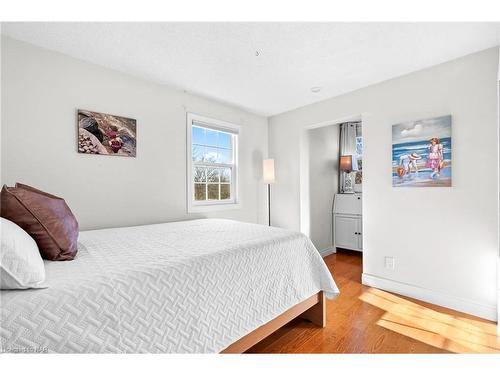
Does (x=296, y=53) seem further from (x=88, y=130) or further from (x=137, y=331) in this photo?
(x=137, y=331)

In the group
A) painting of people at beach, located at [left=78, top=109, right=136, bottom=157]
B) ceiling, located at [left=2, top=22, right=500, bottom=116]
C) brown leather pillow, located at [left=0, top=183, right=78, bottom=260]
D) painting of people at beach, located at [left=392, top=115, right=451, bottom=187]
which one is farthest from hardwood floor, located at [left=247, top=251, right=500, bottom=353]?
ceiling, located at [left=2, top=22, right=500, bottom=116]

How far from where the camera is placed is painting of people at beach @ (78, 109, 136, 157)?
2193mm

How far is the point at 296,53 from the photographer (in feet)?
6.86

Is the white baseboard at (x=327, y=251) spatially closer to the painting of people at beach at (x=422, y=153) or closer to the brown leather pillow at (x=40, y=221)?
the painting of people at beach at (x=422, y=153)

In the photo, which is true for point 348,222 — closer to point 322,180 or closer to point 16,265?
point 322,180

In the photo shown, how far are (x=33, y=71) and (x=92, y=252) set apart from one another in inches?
66.3

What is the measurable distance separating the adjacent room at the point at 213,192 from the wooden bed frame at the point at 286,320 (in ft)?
0.04

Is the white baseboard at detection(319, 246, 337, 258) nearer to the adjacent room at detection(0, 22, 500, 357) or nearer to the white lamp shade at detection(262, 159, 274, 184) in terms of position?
the adjacent room at detection(0, 22, 500, 357)

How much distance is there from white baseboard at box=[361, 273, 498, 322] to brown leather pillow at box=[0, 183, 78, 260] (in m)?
2.90

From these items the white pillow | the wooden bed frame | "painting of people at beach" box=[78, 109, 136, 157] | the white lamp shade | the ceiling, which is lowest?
the wooden bed frame

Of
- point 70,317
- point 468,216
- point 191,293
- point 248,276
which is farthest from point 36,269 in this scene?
point 468,216

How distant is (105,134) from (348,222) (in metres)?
3.70

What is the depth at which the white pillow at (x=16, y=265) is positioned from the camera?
2.71ft

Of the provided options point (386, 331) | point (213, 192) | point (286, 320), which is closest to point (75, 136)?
point (213, 192)
